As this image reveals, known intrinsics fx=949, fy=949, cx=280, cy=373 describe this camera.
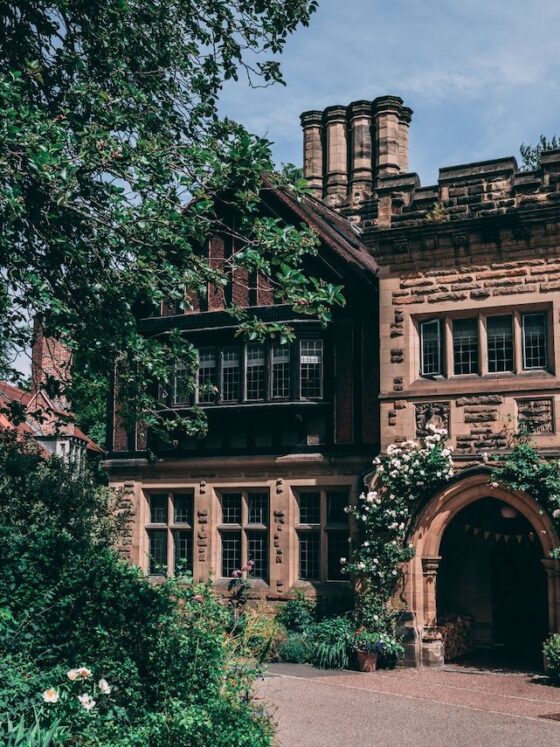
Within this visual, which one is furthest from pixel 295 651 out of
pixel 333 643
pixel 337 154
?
pixel 337 154

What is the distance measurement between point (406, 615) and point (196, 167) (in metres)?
8.64

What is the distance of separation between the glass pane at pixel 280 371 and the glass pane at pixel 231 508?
2.35 metres

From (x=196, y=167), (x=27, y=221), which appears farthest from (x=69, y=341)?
(x=196, y=167)

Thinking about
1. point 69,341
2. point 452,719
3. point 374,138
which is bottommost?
point 452,719

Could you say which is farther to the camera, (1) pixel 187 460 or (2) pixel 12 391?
(2) pixel 12 391

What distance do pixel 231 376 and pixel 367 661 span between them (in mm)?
6467

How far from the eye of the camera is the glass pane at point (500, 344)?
15.9 m

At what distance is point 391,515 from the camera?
626 inches

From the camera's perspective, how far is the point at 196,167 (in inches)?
418

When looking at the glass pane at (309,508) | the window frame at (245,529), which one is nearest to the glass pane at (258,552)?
the window frame at (245,529)

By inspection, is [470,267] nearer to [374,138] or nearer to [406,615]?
[406,615]

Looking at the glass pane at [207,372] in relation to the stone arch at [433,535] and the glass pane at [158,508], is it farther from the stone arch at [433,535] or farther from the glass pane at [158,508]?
the stone arch at [433,535]

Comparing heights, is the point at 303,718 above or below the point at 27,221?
below

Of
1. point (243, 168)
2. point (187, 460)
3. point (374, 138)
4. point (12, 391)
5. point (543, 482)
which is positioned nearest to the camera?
point (243, 168)
